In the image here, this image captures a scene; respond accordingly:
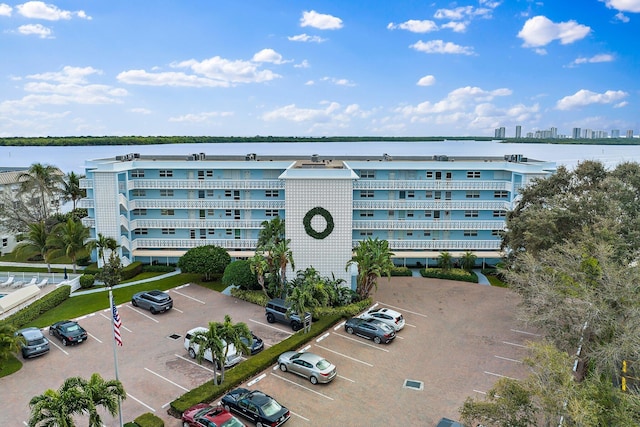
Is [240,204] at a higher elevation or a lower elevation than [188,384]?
higher

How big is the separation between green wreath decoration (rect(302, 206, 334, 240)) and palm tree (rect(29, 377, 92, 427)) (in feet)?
79.0

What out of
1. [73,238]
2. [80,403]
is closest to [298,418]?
[80,403]

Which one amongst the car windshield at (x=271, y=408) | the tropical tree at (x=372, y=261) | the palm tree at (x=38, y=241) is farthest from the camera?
the palm tree at (x=38, y=241)

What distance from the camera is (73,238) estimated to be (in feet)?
151

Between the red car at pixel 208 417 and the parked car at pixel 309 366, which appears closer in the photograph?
the red car at pixel 208 417

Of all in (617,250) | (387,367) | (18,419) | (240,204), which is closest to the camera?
(18,419)

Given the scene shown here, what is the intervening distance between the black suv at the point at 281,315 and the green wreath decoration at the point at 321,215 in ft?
22.1

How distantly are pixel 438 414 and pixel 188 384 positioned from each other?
582 inches

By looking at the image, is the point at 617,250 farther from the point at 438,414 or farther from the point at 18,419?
the point at 18,419

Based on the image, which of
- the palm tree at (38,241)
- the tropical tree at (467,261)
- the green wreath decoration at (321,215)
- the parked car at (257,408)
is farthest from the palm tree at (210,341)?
the palm tree at (38,241)

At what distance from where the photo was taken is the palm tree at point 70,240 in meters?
46.1

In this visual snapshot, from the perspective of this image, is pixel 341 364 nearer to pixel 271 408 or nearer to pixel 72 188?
pixel 271 408

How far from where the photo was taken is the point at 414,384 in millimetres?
26562

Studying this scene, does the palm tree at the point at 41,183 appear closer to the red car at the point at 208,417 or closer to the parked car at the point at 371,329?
the parked car at the point at 371,329
